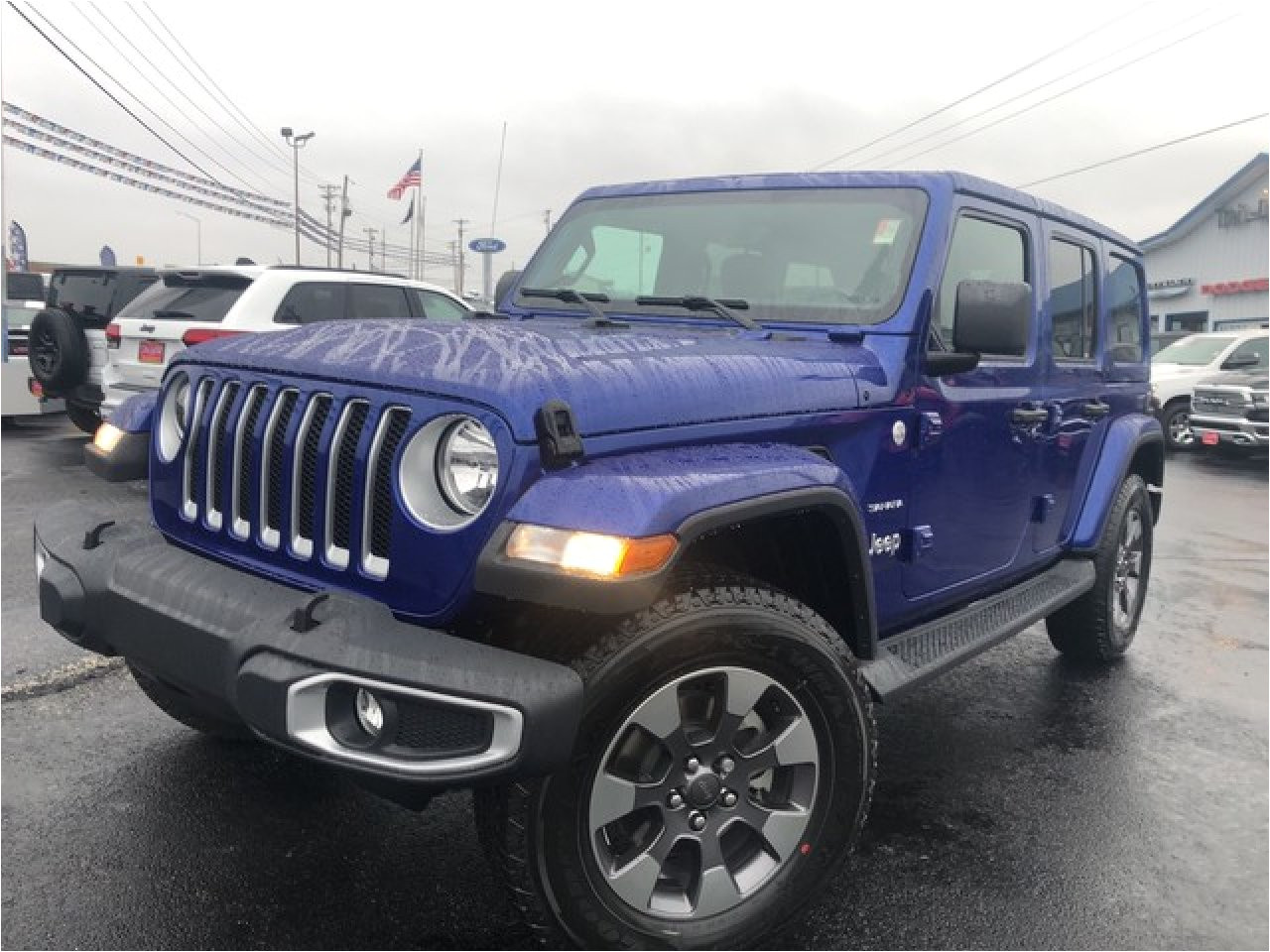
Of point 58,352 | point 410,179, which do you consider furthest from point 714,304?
point 410,179

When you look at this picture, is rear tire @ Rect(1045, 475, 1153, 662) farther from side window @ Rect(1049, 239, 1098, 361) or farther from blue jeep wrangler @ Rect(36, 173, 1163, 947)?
blue jeep wrangler @ Rect(36, 173, 1163, 947)

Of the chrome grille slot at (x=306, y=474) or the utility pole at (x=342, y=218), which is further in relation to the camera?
the utility pole at (x=342, y=218)

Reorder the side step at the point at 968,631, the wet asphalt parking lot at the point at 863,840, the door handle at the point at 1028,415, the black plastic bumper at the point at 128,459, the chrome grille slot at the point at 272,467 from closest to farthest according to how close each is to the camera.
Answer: the chrome grille slot at the point at 272,467, the wet asphalt parking lot at the point at 863,840, the side step at the point at 968,631, the black plastic bumper at the point at 128,459, the door handle at the point at 1028,415

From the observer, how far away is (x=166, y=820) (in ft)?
9.26

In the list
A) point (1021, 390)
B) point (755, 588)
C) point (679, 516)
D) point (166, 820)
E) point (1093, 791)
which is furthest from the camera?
point (1021, 390)

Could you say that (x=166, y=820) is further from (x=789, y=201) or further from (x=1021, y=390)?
(x=1021, y=390)

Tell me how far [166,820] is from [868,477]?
87.6 inches

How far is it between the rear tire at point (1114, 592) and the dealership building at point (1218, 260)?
94.9ft

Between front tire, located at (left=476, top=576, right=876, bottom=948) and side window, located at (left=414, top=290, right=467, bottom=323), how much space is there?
7293 mm

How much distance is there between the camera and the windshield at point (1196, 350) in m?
14.5

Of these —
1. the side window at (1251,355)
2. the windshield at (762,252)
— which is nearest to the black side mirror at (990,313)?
the windshield at (762,252)

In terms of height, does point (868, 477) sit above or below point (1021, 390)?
below

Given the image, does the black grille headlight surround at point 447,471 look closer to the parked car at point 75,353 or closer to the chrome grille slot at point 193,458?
the chrome grille slot at point 193,458

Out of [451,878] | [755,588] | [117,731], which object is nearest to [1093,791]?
[755,588]
